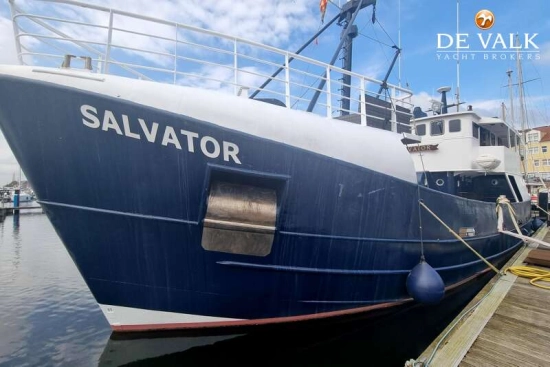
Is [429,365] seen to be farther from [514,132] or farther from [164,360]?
[514,132]

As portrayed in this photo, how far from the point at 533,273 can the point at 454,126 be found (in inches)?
158

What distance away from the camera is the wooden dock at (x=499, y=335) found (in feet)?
10.0

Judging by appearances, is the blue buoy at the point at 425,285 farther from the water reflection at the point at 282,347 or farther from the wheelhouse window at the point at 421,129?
the wheelhouse window at the point at 421,129

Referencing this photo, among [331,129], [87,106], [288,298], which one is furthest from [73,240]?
[331,129]

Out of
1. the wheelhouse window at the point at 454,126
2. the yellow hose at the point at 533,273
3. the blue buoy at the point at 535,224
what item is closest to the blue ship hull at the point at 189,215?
the yellow hose at the point at 533,273

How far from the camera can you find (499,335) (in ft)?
11.6

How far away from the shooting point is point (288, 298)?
405 cm

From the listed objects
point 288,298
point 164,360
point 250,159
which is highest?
point 250,159

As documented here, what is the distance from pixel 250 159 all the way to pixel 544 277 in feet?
19.9

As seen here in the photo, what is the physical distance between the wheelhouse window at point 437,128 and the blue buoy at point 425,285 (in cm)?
526

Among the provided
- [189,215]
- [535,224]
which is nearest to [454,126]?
[189,215]

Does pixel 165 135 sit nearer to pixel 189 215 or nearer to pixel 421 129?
pixel 189 215

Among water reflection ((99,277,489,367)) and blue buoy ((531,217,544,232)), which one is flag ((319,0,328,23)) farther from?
blue buoy ((531,217,544,232))

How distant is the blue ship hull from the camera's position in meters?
3.26
